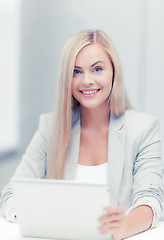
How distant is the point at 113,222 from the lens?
1106 mm

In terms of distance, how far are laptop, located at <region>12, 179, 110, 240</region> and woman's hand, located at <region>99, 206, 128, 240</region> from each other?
0.06ft

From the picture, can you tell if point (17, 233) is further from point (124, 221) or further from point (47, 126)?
point (47, 126)

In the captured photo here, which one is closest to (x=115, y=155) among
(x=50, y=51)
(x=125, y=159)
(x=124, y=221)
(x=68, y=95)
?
(x=125, y=159)

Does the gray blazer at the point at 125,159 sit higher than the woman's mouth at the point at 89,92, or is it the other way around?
the woman's mouth at the point at 89,92

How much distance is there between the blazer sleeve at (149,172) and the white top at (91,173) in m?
0.13

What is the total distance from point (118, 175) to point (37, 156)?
371 millimetres

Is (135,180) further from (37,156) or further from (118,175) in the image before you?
(37,156)

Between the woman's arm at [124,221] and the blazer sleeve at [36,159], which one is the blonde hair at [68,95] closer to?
the blazer sleeve at [36,159]

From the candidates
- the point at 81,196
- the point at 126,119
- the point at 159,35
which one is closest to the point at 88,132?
the point at 126,119

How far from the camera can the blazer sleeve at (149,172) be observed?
1396 millimetres

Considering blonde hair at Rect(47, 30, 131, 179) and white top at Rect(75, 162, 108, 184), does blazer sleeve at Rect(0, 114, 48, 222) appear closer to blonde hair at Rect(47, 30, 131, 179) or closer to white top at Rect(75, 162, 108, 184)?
blonde hair at Rect(47, 30, 131, 179)

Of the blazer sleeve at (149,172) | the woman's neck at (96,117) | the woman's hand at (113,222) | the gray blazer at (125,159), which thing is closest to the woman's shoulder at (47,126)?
the gray blazer at (125,159)

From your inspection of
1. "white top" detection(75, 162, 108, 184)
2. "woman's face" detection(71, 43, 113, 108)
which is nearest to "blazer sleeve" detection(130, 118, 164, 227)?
"white top" detection(75, 162, 108, 184)

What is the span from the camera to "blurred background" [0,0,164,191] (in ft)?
8.51
